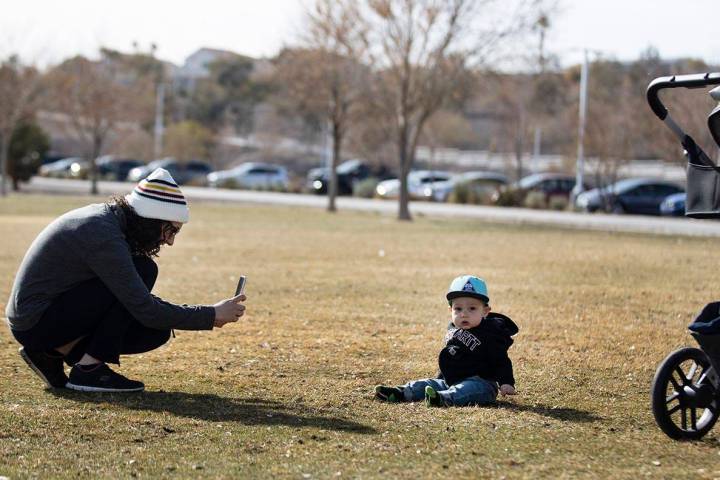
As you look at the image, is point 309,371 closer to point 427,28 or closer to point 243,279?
point 243,279

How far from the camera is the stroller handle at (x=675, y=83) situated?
18.6 feet

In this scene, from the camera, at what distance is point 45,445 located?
5.54 m

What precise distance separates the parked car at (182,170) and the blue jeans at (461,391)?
5467cm

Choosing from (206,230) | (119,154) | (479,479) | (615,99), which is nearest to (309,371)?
(479,479)

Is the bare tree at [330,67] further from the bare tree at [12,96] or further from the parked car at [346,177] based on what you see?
the parked car at [346,177]

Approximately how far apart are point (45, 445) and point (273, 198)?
4119 cm

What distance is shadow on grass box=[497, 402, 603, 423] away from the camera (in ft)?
21.0

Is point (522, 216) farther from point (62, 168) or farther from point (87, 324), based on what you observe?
point (62, 168)

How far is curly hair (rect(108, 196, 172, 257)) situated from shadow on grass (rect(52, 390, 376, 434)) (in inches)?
34.6

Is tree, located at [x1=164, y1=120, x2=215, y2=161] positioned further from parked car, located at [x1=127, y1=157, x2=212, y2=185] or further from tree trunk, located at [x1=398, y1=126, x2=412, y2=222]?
tree trunk, located at [x1=398, y1=126, x2=412, y2=222]

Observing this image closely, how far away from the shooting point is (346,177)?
5472cm

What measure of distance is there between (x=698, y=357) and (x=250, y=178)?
178ft

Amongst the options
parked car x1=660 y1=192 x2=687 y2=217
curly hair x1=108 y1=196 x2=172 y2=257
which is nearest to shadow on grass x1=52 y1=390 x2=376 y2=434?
curly hair x1=108 y1=196 x2=172 y2=257

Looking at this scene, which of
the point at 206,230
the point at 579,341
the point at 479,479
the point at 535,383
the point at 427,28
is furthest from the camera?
the point at 427,28
